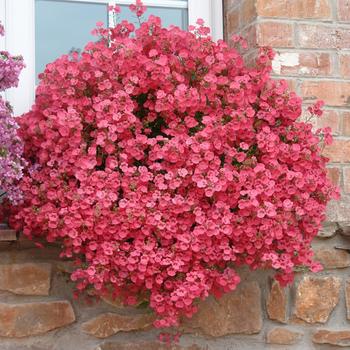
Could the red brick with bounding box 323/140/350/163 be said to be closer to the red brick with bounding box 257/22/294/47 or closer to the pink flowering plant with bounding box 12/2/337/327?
the pink flowering plant with bounding box 12/2/337/327

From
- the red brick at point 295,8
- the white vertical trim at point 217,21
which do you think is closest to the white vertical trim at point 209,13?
the white vertical trim at point 217,21

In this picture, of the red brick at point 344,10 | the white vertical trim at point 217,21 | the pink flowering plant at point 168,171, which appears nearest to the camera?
the pink flowering plant at point 168,171

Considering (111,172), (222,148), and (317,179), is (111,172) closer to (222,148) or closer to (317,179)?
(222,148)

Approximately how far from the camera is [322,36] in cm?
265

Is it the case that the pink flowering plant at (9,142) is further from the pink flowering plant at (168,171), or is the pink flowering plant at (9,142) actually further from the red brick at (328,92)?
the red brick at (328,92)

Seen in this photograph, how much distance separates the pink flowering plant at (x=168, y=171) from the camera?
211cm

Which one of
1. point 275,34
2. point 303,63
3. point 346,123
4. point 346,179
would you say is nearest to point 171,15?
point 275,34

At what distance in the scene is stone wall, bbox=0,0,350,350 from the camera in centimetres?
237

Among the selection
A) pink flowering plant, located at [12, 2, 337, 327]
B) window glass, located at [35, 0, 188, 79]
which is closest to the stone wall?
pink flowering plant, located at [12, 2, 337, 327]

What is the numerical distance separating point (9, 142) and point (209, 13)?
1.10 m

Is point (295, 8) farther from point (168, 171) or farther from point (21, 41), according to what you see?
point (21, 41)

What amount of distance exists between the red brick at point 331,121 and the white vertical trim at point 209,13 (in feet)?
1.80

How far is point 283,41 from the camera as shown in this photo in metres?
2.62

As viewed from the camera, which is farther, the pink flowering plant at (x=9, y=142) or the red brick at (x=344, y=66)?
the red brick at (x=344, y=66)
